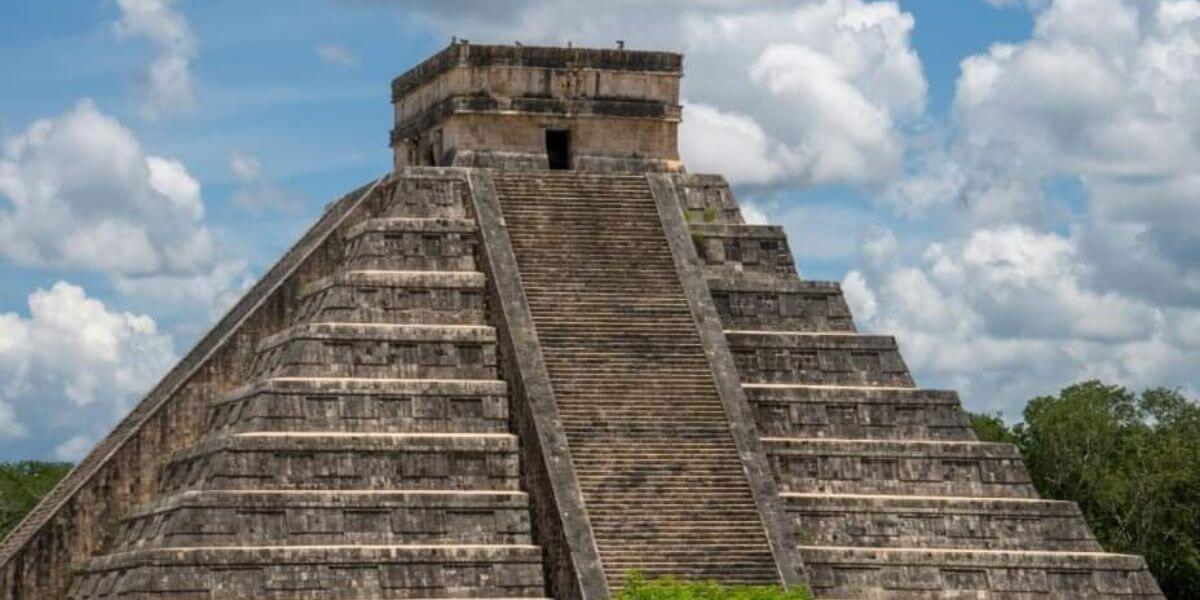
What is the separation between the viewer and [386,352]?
33438 mm

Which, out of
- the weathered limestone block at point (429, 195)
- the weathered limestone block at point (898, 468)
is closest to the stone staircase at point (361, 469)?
the weathered limestone block at point (429, 195)

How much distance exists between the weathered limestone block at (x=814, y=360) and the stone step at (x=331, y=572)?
15.5 feet

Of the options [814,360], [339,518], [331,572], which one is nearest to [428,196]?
[814,360]

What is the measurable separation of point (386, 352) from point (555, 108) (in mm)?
5544

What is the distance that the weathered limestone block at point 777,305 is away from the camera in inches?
1406

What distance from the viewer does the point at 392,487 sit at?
32.2m

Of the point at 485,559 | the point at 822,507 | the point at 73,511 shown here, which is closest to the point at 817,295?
the point at 822,507

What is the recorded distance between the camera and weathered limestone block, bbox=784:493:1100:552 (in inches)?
1315

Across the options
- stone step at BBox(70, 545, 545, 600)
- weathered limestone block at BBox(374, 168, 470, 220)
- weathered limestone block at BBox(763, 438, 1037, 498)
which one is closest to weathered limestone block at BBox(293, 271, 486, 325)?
weathered limestone block at BBox(374, 168, 470, 220)

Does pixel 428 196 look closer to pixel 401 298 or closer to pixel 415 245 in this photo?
pixel 415 245

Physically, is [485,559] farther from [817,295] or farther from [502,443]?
[817,295]

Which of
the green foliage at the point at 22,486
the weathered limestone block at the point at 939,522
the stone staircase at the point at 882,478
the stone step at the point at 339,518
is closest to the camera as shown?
the stone step at the point at 339,518

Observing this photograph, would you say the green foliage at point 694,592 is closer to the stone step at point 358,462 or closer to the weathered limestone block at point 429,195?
the stone step at point 358,462

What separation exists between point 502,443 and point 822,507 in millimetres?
4187
